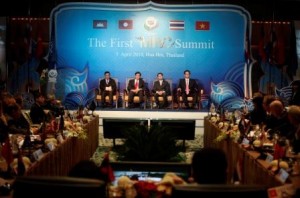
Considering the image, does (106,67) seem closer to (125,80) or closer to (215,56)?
(125,80)

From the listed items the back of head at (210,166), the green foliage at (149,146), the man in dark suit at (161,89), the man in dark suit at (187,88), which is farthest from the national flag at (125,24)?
the back of head at (210,166)

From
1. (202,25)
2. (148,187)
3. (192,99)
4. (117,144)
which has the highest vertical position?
(202,25)

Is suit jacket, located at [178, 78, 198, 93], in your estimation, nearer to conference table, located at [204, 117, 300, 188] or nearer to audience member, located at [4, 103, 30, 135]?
audience member, located at [4, 103, 30, 135]

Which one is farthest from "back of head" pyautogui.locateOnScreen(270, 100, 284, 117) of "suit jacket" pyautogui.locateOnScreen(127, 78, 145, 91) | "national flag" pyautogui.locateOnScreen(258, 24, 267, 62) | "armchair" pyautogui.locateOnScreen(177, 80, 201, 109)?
"national flag" pyautogui.locateOnScreen(258, 24, 267, 62)

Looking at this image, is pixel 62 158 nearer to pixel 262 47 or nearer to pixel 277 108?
pixel 277 108

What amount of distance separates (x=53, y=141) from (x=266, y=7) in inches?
339

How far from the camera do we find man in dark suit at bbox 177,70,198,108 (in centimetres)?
1139

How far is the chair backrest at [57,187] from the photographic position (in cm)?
158

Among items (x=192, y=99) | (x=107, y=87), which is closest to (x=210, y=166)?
(x=192, y=99)

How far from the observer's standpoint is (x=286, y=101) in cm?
1169

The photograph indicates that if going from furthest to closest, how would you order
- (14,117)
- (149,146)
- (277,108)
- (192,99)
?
1. (192,99)
2. (14,117)
3. (277,108)
4. (149,146)

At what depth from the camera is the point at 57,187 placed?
159 centimetres

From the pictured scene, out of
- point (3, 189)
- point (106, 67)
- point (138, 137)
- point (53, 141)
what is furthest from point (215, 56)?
point (3, 189)

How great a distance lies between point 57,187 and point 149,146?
4.20 metres
